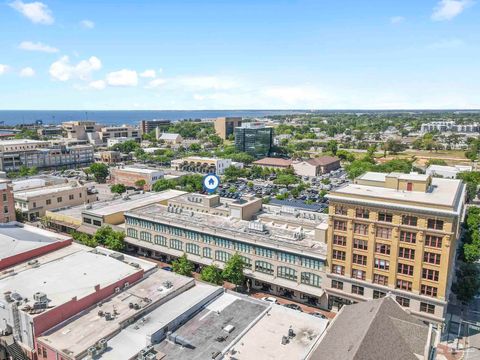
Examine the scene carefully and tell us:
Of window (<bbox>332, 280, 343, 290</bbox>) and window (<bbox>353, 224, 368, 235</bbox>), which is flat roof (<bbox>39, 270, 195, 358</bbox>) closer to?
window (<bbox>332, 280, 343, 290</bbox>)

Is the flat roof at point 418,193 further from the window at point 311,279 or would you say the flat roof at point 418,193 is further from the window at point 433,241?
the window at point 311,279

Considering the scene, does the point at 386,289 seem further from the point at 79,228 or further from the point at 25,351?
the point at 79,228

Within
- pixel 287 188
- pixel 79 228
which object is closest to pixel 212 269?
pixel 79 228

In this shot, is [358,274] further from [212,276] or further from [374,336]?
[374,336]

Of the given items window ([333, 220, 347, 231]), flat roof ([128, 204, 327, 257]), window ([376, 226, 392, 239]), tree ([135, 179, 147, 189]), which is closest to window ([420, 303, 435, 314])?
window ([376, 226, 392, 239])

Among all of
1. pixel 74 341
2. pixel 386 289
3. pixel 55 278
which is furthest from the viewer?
pixel 386 289

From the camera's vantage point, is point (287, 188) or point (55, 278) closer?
point (55, 278)
